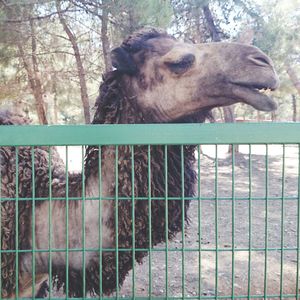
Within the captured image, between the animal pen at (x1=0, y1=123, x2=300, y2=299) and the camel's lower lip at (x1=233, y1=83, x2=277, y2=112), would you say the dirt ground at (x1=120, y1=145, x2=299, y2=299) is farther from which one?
the camel's lower lip at (x1=233, y1=83, x2=277, y2=112)

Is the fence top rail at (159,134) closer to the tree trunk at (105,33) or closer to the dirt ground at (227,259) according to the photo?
the dirt ground at (227,259)

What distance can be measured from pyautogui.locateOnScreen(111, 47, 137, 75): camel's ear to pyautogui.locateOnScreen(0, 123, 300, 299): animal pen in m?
0.56

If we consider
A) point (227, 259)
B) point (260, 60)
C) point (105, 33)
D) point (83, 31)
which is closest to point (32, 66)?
point (83, 31)

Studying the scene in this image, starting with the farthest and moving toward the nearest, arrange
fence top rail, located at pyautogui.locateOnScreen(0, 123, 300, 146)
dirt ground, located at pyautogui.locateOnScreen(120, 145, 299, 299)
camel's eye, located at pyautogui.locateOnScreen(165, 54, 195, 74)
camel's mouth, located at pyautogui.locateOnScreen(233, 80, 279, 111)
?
dirt ground, located at pyautogui.locateOnScreen(120, 145, 299, 299)
camel's eye, located at pyautogui.locateOnScreen(165, 54, 195, 74)
camel's mouth, located at pyautogui.locateOnScreen(233, 80, 279, 111)
fence top rail, located at pyautogui.locateOnScreen(0, 123, 300, 146)

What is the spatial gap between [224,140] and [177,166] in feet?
3.34

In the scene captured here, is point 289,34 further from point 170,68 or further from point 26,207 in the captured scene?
point 26,207

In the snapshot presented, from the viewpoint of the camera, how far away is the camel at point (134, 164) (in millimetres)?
3123

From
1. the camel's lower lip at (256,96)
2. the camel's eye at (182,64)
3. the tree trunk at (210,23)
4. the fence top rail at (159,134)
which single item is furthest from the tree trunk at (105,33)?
the fence top rail at (159,134)

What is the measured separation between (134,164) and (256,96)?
86cm

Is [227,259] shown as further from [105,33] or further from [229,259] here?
[105,33]

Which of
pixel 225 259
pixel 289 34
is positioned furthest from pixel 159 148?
pixel 289 34

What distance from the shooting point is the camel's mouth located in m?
3.11

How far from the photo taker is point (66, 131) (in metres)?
2.34

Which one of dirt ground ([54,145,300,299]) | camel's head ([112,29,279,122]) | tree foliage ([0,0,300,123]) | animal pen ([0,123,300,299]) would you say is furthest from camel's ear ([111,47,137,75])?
tree foliage ([0,0,300,123])
